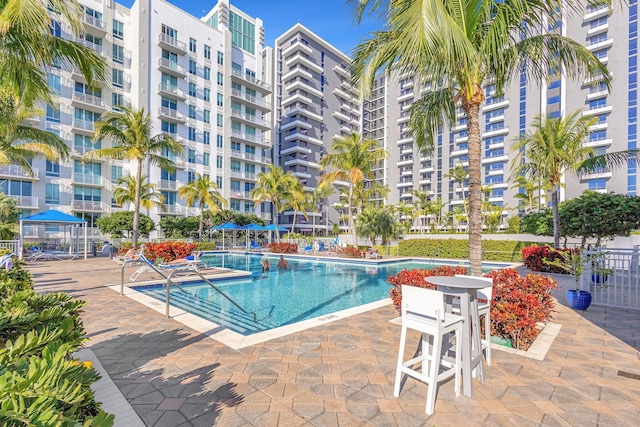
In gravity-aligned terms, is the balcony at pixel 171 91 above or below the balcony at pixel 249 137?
above

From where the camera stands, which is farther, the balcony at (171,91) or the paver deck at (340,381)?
the balcony at (171,91)

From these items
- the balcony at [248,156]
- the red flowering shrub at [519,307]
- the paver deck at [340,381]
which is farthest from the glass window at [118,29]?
the red flowering shrub at [519,307]

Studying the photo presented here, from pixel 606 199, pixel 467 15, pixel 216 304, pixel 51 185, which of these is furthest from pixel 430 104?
pixel 51 185

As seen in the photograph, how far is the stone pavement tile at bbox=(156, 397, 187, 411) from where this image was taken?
2.95 m

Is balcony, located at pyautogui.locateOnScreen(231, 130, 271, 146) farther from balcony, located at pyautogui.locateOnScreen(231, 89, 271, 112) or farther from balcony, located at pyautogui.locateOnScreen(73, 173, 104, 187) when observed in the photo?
balcony, located at pyautogui.locateOnScreen(73, 173, 104, 187)

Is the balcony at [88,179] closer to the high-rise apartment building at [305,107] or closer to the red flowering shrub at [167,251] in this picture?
the red flowering shrub at [167,251]

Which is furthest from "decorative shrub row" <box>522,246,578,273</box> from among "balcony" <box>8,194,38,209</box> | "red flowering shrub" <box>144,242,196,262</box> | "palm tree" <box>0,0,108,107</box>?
"balcony" <box>8,194,38,209</box>

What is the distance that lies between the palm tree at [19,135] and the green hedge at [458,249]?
2035cm

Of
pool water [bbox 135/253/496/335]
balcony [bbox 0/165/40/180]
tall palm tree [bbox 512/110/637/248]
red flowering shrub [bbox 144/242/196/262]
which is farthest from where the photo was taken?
balcony [bbox 0/165/40/180]

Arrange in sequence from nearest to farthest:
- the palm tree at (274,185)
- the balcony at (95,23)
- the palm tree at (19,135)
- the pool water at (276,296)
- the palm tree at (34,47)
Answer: the palm tree at (34,47)
the pool water at (276,296)
the palm tree at (19,135)
the palm tree at (274,185)
the balcony at (95,23)

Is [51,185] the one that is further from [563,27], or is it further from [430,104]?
[563,27]

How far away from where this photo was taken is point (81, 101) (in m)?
28.4

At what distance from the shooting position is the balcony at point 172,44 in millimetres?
33344

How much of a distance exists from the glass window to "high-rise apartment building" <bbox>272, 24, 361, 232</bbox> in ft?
88.6
